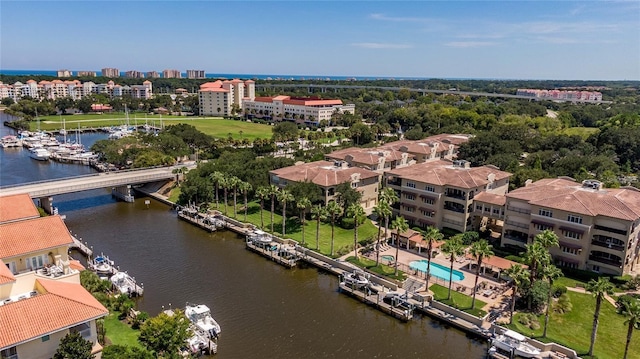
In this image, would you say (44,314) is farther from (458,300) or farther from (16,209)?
(458,300)

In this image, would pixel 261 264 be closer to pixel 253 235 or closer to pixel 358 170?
pixel 253 235

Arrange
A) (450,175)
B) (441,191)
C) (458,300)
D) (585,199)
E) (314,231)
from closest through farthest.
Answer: (458,300) → (585,199) → (441,191) → (314,231) → (450,175)

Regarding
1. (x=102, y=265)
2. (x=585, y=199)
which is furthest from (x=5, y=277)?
(x=585, y=199)

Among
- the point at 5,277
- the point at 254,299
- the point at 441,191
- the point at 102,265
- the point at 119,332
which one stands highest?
the point at 441,191

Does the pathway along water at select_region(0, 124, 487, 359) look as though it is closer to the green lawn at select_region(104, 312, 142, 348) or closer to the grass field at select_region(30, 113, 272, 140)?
the green lawn at select_region(104, 312, 142, 348)

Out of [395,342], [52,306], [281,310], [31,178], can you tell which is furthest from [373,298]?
[31,178]

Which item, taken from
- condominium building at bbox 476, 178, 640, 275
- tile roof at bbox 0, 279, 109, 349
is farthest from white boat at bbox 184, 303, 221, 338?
condominium building at bbox 476, 178, 640, 275

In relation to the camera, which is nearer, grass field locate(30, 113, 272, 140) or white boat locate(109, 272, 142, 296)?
white boat locate(109, 272, 142, 296)
